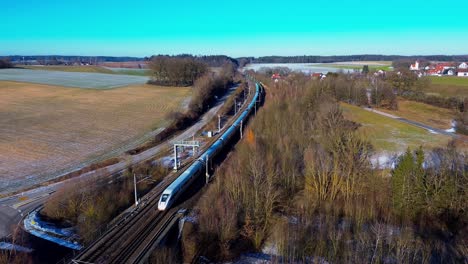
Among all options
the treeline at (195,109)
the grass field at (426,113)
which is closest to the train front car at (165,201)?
the treeline at (195,109)

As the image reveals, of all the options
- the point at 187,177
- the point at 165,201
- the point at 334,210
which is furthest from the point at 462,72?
the point at 165,201

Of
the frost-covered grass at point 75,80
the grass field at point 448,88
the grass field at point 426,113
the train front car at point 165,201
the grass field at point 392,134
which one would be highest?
the frost-covered grass at point 75,80

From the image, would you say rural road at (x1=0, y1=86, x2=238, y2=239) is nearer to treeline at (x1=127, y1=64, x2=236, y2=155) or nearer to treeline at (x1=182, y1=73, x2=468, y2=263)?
treeline at (x1=127, y1=64, x2=236, y2=155)

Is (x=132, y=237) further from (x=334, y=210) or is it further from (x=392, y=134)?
(x=392, y=134)

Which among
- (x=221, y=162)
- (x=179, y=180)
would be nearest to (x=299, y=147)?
(x=221, y=162)

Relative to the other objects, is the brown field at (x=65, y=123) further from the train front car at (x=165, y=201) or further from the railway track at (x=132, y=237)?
the train front car at (x=165, y=201)

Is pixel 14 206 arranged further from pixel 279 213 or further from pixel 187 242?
pixel 279 213

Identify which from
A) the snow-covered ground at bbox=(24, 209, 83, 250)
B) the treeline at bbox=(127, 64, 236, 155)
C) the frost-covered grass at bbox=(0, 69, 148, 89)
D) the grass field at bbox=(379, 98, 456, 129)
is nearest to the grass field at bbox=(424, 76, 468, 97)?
the grass field at bbox=(379, 98, 456, 129)
